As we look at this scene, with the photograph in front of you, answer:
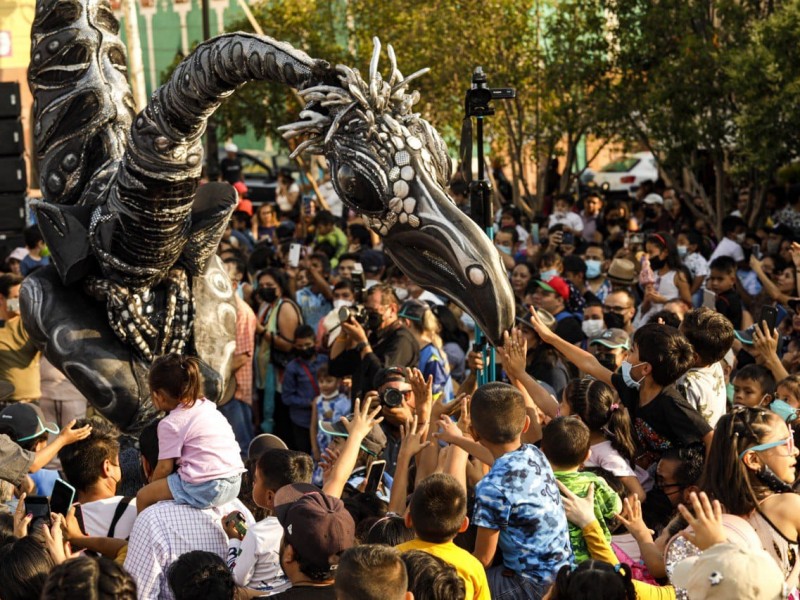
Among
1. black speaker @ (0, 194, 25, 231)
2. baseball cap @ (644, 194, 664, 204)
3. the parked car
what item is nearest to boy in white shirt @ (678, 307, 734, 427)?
black speaker @ (0, 194, 25, 231)

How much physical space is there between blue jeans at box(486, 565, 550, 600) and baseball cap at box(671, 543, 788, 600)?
3.76ft

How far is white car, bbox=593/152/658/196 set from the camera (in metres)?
28.4

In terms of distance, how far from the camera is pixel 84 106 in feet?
23.4

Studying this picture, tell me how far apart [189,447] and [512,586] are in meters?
1.37

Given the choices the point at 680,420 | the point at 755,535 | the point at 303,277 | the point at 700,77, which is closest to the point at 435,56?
the point at 700,77

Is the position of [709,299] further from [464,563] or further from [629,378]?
[464,563]

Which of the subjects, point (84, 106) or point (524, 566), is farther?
point (84, 106)

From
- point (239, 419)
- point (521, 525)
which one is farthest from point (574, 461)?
point (239, 419)

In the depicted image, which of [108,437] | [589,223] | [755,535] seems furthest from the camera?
[589,223]

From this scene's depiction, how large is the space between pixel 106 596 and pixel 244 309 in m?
5.67

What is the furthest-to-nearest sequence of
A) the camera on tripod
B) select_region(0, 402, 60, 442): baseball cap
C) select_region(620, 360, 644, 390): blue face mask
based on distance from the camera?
1. the camera on tripod
2. select_region(0, 402, 60, 442): baseball cap
3. select_region(620, 360, 644, 390): blue face mask

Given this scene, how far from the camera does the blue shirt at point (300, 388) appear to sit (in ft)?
34.3

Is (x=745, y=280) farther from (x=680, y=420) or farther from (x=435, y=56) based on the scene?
(x=435, y=56)

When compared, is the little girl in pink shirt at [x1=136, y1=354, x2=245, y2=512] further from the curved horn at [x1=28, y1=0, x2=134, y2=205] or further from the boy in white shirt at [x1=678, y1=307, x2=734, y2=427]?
the boy in white shirt at [x1=678, y1=307, x2=734, y2=427]
